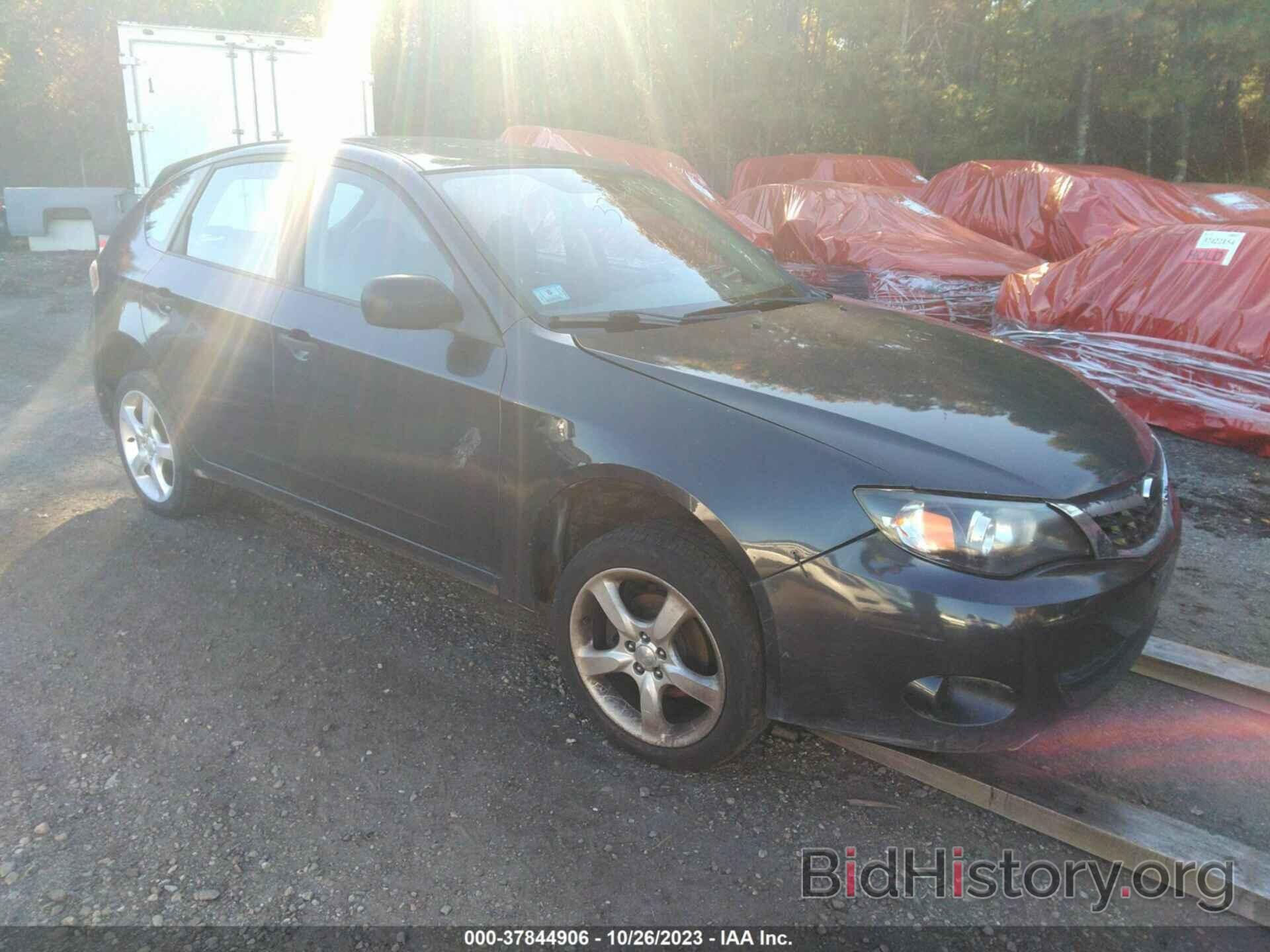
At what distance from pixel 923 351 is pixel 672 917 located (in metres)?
1.83

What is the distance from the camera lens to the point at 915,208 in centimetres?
823

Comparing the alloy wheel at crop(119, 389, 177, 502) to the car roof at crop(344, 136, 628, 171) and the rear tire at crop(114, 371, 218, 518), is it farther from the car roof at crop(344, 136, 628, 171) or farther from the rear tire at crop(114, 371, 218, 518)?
the car roof at crop(344, 136, 628, 171)

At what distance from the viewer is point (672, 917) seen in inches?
86.7

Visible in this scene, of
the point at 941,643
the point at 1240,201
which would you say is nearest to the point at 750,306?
the point at 941,643

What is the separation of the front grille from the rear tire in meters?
3.53

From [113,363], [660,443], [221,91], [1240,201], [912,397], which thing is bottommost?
[113,363]

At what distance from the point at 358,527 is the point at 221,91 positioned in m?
10.3

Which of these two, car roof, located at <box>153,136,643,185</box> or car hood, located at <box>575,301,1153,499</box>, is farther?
car roof, located at <box>153,136,643,185</box>

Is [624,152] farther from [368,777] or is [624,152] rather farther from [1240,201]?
[368,777]

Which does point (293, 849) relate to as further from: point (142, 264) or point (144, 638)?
point (142, 264)

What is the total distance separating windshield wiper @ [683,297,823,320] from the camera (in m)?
3.15

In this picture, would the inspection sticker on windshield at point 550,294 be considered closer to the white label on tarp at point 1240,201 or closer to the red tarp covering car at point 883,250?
the red tarp covering car at point 883,250

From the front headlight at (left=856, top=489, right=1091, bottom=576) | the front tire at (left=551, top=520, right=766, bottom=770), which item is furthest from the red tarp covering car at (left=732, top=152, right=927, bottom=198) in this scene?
the front headlight at (left=856, top=489, right=1091, bottom=576)

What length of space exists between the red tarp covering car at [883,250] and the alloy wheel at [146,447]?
15.8ft
